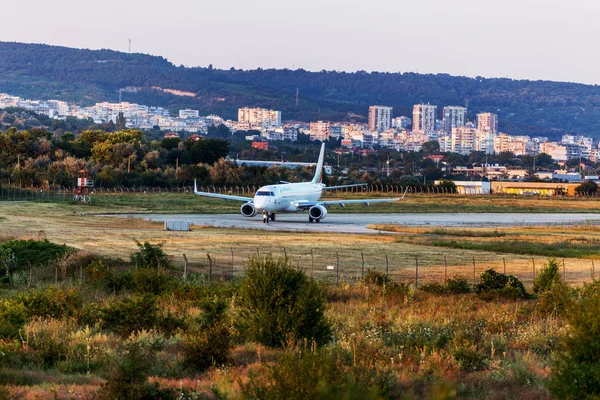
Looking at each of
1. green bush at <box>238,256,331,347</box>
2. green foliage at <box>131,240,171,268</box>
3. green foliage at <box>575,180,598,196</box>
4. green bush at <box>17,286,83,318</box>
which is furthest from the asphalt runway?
green foliage at <box>575,180,598,196</box>

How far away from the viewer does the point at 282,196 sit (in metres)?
73.8

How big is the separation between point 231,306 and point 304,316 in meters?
5.55

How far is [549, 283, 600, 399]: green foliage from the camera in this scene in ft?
50.2

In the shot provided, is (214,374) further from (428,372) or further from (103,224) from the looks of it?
(103,224)

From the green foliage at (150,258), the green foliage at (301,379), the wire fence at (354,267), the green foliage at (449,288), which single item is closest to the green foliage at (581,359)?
the green foliage at (301,379)

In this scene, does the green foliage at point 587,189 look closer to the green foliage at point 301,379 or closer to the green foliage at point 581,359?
the green foliage at point 581,359

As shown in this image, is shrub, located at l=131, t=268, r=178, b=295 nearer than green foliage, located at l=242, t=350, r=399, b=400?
No

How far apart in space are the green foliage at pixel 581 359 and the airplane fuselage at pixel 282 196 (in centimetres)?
5478

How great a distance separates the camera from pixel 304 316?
2078 cm

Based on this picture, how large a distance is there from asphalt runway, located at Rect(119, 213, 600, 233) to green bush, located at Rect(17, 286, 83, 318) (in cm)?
3995

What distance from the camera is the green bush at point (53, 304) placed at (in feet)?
79.9

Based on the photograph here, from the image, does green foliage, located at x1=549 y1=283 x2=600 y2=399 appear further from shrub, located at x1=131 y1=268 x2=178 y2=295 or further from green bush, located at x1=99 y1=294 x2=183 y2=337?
shrub, located at x1=131 y1=268 x2=178 y2=295

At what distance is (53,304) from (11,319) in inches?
120

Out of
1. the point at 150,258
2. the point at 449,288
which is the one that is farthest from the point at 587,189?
the point at 449,288
